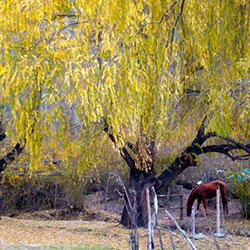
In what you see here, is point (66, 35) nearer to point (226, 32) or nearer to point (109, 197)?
point (226, 32)

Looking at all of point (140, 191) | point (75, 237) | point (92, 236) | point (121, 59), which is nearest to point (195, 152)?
point (140, 191)

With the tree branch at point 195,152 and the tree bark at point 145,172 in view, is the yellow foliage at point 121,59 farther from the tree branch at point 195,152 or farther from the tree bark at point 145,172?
the tree bark at point 145,172

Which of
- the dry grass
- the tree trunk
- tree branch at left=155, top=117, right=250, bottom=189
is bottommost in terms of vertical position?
the dry grass

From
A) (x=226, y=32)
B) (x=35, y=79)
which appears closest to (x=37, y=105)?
(x=35, y=79)

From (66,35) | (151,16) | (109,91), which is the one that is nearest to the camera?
(109,91)

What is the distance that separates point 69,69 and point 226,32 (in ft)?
5.55

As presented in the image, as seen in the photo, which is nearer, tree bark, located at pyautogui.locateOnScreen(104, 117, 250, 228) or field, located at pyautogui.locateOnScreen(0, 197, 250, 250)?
field, located at pyautogui.locateOnScreen(0, 197, 250, 250)

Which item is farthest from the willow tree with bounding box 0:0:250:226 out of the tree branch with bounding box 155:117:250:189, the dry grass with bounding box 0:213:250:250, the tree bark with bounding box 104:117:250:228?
the tree bark with bounding box 104:117:250:228

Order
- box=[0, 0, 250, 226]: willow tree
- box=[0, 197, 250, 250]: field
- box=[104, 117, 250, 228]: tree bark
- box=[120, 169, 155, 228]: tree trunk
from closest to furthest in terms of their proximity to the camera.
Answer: box=[0, 0, 250, 226]: willow tree
box=[0, 197, 250, 250]: field
box=[104, 117, 250, 228]: tree bark
box=[120, 169, 155, 228]: tree trunk

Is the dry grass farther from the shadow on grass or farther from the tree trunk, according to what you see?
the tree trunk

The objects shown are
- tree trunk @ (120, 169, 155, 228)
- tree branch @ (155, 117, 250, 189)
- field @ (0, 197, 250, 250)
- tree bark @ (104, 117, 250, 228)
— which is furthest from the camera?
tree trunk @ (120, 169, 155, 228)

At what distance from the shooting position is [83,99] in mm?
4059

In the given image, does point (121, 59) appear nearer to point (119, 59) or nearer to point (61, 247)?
point (119, 59)

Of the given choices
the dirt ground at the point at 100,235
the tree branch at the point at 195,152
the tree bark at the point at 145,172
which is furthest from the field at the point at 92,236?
the tree branch at the point at 195,152
